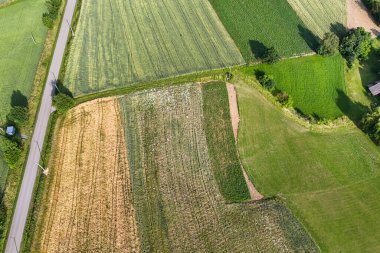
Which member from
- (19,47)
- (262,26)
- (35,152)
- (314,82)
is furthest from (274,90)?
(19,47)

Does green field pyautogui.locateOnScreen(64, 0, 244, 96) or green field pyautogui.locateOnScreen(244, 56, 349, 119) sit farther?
green field pyautogui.locateOnScreen(64, 0, 244, 96)

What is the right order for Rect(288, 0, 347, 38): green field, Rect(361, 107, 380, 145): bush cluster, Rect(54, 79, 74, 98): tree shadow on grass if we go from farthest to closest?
Rect(288, 0, 347, 38): green field
Rect(54, 79, 74, 98): tree shadow on grass
Rect(361, 107, 380, 145): bush cluster

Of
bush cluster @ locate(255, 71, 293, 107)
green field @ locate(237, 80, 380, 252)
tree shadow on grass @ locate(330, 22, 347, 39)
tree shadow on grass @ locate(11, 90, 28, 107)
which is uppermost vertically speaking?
tree shadow on grass @ locate(11, 90, 28, 107)

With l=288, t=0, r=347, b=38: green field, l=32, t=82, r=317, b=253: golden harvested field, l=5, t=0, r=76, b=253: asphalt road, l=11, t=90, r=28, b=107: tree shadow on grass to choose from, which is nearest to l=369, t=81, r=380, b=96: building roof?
l=288, t=0, r=347, b=38: green field

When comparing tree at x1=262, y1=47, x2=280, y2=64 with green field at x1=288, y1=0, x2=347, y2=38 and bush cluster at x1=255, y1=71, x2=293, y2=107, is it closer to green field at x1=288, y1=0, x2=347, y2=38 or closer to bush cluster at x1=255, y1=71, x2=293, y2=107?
bush cluster at x1=255, y1=71, x2=293, y2=107

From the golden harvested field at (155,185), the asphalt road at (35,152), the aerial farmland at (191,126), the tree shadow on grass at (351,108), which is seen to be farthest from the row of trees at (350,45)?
the asphalt road at (35,152)

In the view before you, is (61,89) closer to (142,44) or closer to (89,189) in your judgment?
(142,44)

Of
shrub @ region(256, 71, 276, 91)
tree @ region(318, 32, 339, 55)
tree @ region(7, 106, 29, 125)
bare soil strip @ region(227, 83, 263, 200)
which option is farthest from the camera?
tree @ region(318, 32, 339, 55)

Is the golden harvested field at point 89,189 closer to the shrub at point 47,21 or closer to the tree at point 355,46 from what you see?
the shrub at point 47,21
